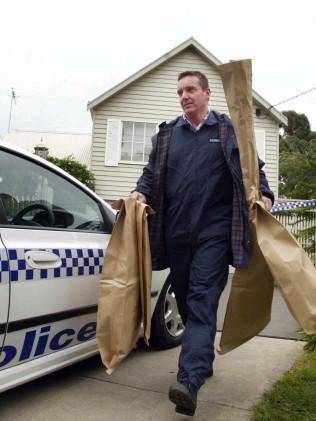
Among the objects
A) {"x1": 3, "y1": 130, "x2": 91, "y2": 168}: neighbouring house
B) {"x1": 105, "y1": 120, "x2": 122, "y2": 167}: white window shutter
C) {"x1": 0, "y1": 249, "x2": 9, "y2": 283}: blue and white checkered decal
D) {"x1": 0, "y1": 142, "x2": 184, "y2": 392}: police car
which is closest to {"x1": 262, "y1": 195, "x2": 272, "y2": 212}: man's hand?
{"x1": 0, "y1": 142, "x2": 184, "y2": 392}: police car

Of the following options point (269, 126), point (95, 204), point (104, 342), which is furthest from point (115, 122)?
point (104, 342)

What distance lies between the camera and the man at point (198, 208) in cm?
256

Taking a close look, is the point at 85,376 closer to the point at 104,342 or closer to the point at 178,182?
the point at 104,342

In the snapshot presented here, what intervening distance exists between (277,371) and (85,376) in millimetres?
1297

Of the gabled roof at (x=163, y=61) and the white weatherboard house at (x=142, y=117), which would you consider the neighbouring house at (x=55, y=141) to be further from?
the gabled roof at (x=163, y=61)

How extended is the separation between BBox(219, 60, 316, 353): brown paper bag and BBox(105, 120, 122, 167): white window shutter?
A: 34.1 feet

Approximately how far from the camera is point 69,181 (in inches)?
116

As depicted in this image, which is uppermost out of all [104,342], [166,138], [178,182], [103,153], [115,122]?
[115,122]

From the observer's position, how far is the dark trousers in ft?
7.85

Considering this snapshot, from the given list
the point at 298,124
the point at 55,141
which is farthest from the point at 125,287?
the point at 298,124

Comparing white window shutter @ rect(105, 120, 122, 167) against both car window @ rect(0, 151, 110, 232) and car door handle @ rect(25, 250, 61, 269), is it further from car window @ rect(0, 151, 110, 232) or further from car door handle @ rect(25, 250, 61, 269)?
car door handle @ rect(25, 250, 61, 269)

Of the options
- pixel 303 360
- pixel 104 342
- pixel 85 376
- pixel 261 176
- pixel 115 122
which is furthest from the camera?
pixel 115 122

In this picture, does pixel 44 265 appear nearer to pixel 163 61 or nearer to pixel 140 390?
pixel 140 390

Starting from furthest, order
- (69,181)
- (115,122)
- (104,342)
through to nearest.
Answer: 1. (115,122)
2. (69,181)
3. (104,342)
